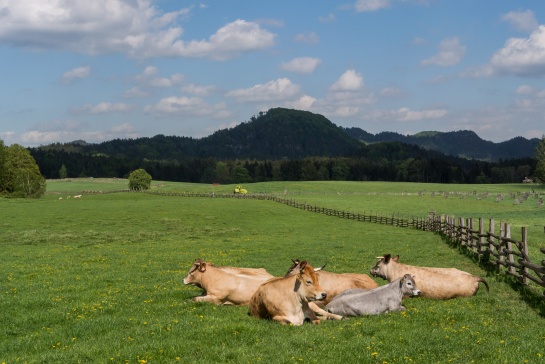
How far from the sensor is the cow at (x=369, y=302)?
1303cm

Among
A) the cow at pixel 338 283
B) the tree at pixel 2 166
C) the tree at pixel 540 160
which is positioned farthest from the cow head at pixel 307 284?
the tree at pixel 540 160

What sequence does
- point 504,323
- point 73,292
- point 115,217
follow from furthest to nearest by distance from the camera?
point 115,217 → point 73,292 → point 504,323

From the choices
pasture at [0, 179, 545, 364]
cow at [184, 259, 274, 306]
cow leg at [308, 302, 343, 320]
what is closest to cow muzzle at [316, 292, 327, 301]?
pasture at [0, 179, 545, 364]

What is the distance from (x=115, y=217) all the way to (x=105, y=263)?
1415 inches

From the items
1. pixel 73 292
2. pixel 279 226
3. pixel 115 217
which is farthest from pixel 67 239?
pixel 73 292

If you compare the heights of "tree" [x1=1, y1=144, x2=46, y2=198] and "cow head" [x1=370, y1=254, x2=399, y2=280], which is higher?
"tree" [x1=1, y1=144, x2=46, y2=198]

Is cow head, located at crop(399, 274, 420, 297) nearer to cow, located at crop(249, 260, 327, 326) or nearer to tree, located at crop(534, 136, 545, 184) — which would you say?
cow, located at crop(249, 260, 327, 326)

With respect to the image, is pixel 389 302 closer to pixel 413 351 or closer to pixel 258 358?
pixel 413 351

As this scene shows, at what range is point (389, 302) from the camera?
43.3 feet

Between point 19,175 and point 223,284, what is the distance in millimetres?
92345

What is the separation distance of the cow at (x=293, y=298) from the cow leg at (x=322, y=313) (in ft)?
1.17

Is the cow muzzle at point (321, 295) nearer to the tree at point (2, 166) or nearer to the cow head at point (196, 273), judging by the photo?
the cow head at point (196, 273)

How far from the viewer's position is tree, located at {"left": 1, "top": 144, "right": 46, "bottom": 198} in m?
94.4

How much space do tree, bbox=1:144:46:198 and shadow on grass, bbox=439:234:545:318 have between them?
89282 millimetres
